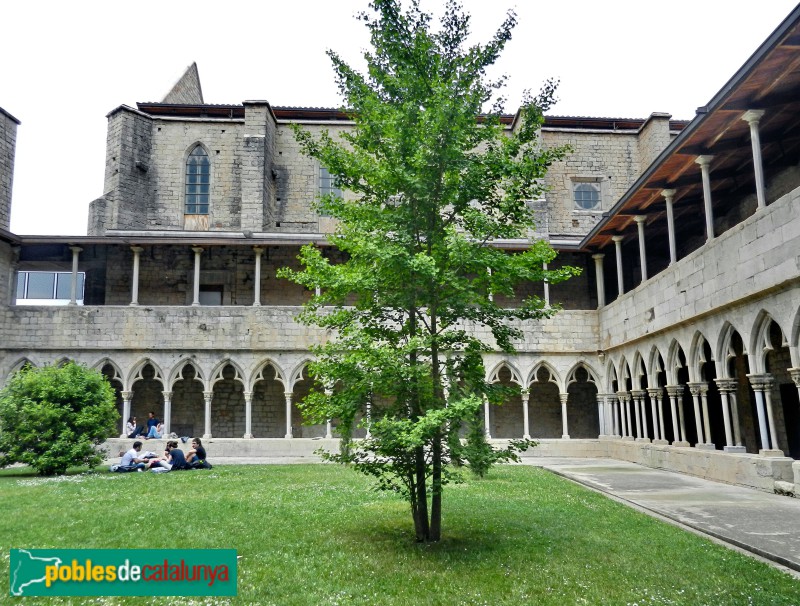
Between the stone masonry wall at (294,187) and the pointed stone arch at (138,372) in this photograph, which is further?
the stone masonry wall at (294,187)

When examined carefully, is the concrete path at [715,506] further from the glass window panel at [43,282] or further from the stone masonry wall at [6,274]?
the glass window panel at [43,282]

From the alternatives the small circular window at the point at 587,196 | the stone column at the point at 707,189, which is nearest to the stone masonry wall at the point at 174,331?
the stone column at the point at 707,189

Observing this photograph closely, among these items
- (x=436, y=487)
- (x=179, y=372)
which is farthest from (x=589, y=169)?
(x=436, y=487)

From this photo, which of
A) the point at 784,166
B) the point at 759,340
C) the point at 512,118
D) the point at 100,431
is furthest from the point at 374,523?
the point at 512,118

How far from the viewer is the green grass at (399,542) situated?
5.57 metres

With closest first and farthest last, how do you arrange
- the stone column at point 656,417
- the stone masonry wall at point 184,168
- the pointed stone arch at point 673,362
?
1. the pointed stone arch at point 673,362
2. the stone column at point 656,417
3. the stone masonry wall at point 184,168

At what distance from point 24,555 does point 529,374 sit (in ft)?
53.0

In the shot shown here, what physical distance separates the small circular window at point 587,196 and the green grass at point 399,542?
17083 mm

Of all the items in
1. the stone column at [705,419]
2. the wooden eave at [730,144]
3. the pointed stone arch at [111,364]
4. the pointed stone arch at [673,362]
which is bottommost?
the stone column at [705,419]

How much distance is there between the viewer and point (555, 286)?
23.5m

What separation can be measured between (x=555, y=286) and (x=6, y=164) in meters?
19.1

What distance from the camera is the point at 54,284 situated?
23484mm

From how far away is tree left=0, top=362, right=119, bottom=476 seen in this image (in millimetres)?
13953

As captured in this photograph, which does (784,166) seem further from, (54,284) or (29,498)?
(54,284)
